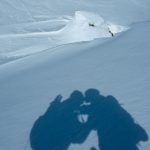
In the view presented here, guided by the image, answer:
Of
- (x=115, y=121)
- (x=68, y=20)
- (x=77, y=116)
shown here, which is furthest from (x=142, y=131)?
(x=68, y=20)

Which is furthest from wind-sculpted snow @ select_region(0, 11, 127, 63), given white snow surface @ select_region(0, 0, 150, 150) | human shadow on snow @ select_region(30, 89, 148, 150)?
human shadow on snow @ select_region(30, 89, 148, 150)

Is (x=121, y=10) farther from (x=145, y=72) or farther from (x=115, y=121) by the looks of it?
(x=115, y=121)

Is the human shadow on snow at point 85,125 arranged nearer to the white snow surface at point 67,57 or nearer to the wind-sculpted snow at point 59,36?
the white snow surface at point 67,57

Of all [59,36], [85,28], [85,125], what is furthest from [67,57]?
[85,125]

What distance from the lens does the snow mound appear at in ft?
8.47

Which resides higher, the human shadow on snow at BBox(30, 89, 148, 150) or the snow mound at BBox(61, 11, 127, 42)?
the snow mound at BBox(61, 11, 127, 42)

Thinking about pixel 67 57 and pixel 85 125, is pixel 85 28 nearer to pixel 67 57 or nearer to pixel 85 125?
pixel 67 57

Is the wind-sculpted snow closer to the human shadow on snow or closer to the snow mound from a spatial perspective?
the snow mound

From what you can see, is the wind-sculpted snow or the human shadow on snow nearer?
the human shadow on snow

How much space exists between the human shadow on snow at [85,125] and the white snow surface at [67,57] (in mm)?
46

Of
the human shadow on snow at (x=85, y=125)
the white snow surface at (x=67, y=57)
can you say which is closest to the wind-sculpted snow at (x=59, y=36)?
the white snow surface at (x=67, y=57)

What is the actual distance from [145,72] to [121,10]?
0.81 metres

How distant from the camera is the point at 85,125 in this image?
1982 millimetres

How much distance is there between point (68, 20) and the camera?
267 centimetres
